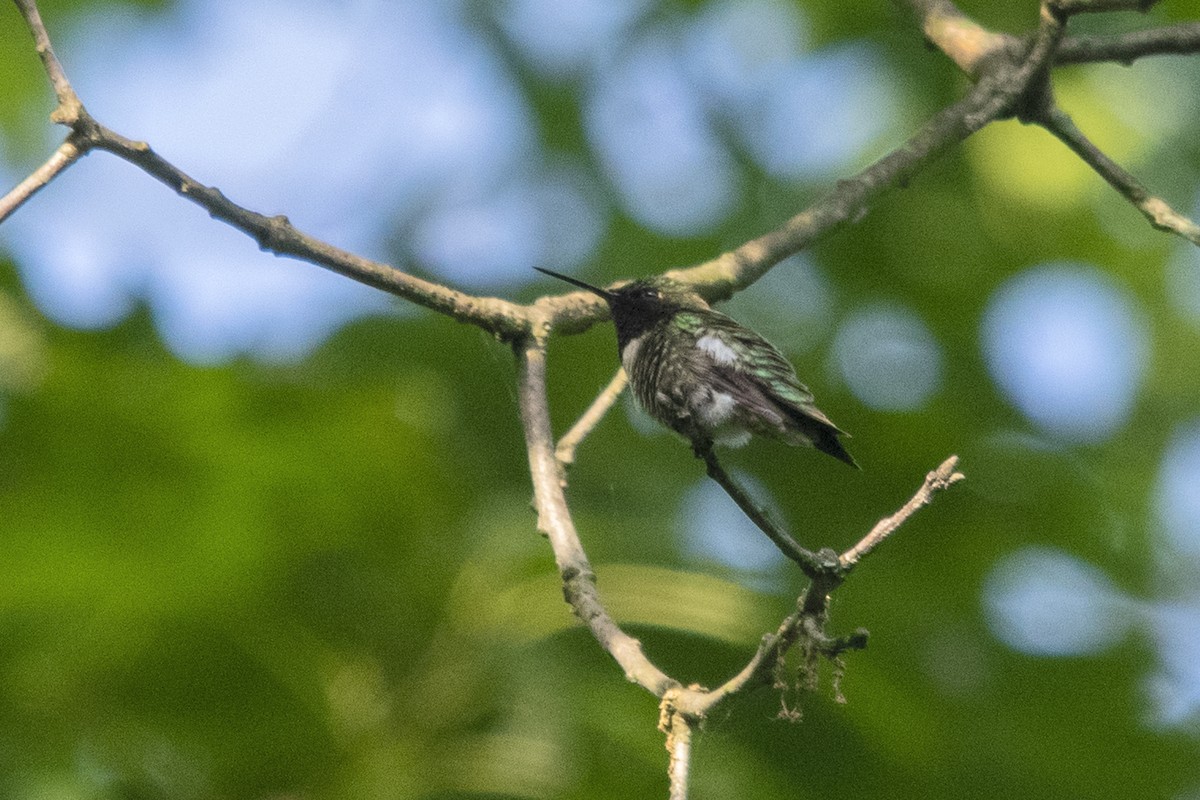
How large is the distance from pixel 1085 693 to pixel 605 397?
8.75 ft

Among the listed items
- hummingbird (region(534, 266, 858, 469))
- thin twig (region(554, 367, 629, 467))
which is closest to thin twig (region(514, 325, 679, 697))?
thin twig (region(554, 367, 629, 467))

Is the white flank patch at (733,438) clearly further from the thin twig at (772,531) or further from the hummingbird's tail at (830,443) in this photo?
the thin twig at (772,531)

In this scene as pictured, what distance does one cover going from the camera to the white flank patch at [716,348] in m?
3.69

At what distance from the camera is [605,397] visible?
11.6ft

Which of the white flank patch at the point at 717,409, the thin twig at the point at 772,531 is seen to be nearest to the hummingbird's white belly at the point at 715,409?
the white flank patch at the point at 717,409

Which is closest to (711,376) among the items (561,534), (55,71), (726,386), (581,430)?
(726,386)

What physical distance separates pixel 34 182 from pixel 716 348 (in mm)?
2073

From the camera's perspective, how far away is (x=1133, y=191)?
347 centimetres

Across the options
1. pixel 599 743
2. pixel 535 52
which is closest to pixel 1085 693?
pixel 599 743

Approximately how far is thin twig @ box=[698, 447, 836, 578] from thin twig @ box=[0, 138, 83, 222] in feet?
4.48

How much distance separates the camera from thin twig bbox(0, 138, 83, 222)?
2.20m

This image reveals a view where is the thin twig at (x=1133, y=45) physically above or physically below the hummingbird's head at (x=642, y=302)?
above

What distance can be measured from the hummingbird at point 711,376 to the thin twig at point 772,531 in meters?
0.88

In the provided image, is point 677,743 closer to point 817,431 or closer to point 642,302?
point 817,431
